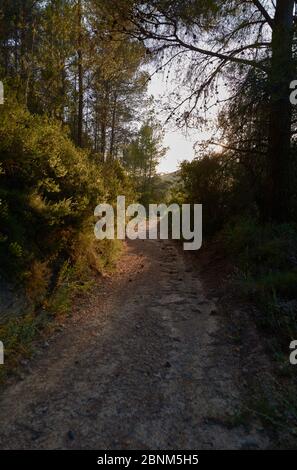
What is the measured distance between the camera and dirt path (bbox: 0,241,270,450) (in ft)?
11.3

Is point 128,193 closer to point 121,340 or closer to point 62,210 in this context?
point 62,210

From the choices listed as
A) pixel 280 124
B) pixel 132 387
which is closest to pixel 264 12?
pixel 280 124

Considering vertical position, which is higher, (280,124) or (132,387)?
(280,124)

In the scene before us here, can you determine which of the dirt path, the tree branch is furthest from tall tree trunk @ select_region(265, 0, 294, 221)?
the dirt path

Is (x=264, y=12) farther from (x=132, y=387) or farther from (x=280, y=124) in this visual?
(x=132, y=387)

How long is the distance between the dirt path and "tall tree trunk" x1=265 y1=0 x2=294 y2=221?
14.3ft

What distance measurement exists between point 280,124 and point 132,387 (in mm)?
7724

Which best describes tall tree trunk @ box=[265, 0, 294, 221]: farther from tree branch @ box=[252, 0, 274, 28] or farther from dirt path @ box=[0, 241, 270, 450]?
dirt path @ box=[0, 241, 270, 450]

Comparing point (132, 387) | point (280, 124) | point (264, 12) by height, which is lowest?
point (132, 387)

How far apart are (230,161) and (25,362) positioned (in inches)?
367

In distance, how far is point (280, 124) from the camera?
373 inches

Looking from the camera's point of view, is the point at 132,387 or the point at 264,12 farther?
the point at 264,12

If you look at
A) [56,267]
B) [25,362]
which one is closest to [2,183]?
[56,267]

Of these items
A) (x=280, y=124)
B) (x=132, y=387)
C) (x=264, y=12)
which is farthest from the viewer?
(x=264, y=12)
